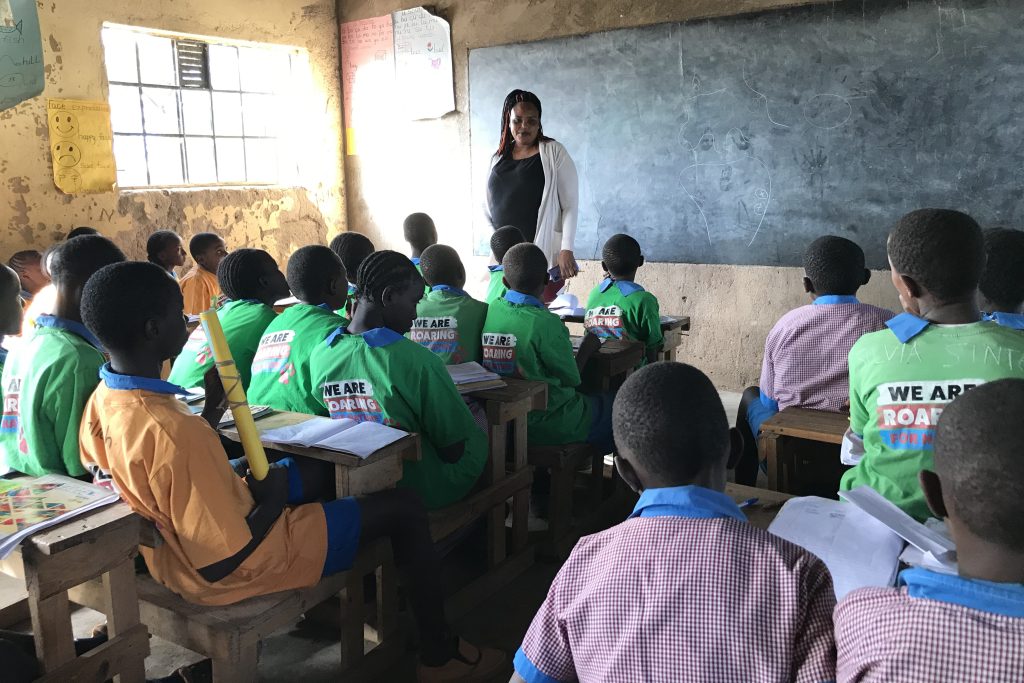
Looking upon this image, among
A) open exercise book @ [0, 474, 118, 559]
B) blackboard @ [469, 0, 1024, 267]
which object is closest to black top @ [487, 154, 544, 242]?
blackboard @ [469, 0, 1024, 267]

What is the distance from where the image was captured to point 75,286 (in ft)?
6.96

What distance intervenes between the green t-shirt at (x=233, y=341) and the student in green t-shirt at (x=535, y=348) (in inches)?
31.0

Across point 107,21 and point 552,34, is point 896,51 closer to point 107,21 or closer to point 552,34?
point 552,34

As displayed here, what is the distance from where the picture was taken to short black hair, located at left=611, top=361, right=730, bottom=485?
111 centimetres

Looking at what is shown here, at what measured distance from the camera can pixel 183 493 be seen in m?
1.51

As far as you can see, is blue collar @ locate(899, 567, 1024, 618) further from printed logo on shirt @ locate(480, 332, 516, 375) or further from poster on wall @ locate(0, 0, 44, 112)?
poster on wall @ locate(0, 0, 44, 112)

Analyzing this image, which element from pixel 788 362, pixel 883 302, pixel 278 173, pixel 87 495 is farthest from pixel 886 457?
pixel 278 173

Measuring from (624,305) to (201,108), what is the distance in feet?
13.4

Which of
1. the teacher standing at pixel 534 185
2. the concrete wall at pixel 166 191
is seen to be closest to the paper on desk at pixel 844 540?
the teacher standing at pixel 534 185

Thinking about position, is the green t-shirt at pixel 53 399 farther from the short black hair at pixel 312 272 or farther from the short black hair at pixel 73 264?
the short black hair at pixel 312 272

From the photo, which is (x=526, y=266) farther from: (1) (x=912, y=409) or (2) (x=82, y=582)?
(2) (x=82, y=582)

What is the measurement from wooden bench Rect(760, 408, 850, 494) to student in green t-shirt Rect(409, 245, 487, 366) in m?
1.12

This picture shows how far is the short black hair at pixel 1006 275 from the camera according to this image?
2.19 m

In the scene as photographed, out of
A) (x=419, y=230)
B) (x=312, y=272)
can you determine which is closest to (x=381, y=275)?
(x=312, y=272)
